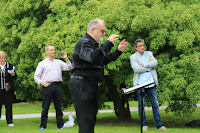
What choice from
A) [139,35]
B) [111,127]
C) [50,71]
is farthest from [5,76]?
[139,35]

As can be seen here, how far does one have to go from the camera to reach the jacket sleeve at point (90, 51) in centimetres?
476

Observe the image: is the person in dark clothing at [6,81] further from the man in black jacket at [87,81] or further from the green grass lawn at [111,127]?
the man in black jacket at [87,81]

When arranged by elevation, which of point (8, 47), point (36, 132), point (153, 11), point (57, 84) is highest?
point (153, 11)

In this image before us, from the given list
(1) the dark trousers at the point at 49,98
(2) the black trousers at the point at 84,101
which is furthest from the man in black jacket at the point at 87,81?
(1) the dark trousers at the point at 49,98

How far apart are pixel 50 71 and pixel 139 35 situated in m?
2.83

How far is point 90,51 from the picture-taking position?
15.9 ft

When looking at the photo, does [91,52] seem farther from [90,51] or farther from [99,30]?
[99,30]

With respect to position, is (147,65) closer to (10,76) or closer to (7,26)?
(10,76)

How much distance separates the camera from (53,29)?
420 inches

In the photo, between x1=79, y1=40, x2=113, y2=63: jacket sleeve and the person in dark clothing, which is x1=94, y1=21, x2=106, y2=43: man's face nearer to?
x1=79, y1=40, x2=113, y2=63: jacket sleeve

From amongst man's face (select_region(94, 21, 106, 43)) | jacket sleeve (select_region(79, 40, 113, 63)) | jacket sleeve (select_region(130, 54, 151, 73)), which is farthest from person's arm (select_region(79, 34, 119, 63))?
jacket sleeve (select_region(130, 54, 151, 73))

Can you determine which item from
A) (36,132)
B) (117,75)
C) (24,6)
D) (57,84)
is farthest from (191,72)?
(24,6)

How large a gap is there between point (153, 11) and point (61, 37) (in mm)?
2792

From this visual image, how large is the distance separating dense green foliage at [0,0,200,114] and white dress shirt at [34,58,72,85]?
2.34 ft
